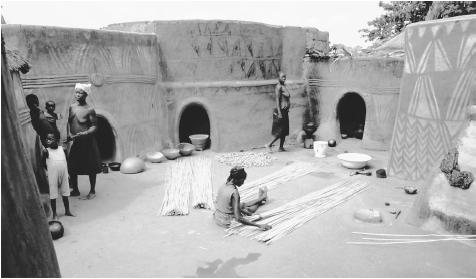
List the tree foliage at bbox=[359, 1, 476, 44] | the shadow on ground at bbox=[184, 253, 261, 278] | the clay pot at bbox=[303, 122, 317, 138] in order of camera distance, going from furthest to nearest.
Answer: the tree foliage at bbox=[359, 1, 476, 44] → the clay pot at bbox=[303, 122, 317, 138] → the shadow on ground at bbox=[184, 253, 261, 278]

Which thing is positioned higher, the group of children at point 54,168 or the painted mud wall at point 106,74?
the painted mud wall at point 106,74

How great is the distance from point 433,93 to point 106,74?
720 centimetres

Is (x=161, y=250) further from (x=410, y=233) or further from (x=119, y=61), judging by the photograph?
(x=119, y=61)

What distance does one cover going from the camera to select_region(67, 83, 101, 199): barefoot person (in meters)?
6.59

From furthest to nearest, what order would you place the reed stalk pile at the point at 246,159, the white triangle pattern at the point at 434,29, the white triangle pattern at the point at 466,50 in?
the reed stalk pile at the point at 246,159, the white triangle pattern at the point at 434,29, the white triangle pattern at the point at 466,50

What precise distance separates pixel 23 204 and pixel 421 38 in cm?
808

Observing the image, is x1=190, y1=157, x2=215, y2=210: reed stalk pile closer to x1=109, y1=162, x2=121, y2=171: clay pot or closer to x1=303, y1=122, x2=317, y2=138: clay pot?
x1=109, y1=162, x2=121, y2=171: clay pot

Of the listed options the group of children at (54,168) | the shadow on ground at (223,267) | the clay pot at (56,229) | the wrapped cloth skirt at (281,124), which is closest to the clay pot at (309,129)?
the wrapped cloth skirt at (281,124)

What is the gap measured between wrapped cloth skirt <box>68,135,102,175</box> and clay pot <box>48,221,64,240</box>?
4.64 ft

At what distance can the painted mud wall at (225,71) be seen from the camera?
10.3 meters

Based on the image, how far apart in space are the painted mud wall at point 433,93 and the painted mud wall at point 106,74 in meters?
6.20

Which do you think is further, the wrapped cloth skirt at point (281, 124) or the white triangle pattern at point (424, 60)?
the wrapped cloth skirt at point (281, 124)

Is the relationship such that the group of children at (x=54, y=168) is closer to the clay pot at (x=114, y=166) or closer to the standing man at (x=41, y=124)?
the standing man at (x=41, y=124)

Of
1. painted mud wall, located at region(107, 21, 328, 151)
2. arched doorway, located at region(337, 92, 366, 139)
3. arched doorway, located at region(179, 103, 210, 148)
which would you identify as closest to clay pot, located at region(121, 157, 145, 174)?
painted mud wall, located at region(107, 21, 328, 151)
